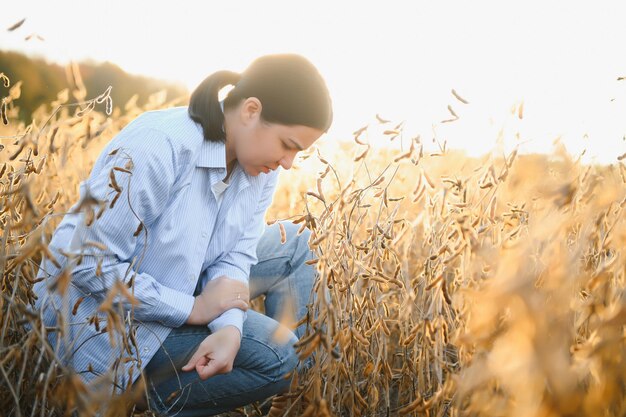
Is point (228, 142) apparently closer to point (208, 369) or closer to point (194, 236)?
point (194, 236)

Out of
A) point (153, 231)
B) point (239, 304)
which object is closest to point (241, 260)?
point (239, 304)

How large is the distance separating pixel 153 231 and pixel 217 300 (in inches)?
9.5

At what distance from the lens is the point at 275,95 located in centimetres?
158

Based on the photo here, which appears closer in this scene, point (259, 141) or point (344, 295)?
point (344, 295)

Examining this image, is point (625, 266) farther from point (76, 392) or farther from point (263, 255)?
point (263, 255)

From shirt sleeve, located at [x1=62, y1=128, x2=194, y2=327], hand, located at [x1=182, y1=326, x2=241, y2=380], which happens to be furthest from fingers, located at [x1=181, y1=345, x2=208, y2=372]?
shirt sleeve, located at [x1=62, y1=128, x2=194, y2=327]

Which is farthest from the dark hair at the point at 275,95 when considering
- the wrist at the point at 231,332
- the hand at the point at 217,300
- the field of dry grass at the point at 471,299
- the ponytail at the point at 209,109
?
the wrist at the point at 231,332

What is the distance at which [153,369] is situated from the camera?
1.58 meters

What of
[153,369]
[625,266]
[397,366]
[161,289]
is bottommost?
[397,366]

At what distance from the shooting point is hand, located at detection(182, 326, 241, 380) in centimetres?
146

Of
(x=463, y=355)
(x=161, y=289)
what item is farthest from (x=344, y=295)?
(x=161, y=289)

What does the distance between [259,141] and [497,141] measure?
0.62 m

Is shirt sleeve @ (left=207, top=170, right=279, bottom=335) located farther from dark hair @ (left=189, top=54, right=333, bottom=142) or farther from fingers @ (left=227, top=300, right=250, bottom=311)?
dark hair @ (left=189, top=54, right=333, bottom=142)

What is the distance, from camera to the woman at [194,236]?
1.46 meters
